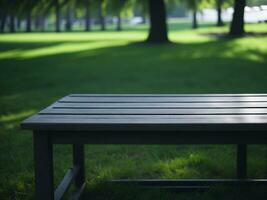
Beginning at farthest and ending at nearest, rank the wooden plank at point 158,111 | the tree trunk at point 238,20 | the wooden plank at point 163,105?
the tree trunk at point 238,20 < the wooden plank at point 163,105 < the wooden plank at point 158,111

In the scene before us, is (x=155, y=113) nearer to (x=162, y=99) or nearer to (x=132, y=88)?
(x=162, y=99)

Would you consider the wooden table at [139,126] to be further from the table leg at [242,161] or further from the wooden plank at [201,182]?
the wooden plank at [201,182]

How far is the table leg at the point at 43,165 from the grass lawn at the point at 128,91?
3.13ft

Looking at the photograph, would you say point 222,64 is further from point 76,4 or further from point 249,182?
point 76,4

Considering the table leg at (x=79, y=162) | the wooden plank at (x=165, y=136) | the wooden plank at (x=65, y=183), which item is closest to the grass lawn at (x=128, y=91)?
the table leg at (x=79, y=162)

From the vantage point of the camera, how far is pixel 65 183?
11.3ft

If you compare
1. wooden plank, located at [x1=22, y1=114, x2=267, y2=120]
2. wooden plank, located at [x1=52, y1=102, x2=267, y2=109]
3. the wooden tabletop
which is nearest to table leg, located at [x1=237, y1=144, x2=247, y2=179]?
the wooden tabletop

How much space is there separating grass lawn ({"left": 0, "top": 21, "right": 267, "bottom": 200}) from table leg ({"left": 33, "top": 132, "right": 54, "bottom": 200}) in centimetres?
95

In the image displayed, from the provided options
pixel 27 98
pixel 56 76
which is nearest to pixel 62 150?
pixel 27 98

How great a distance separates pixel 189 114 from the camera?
9.63ft

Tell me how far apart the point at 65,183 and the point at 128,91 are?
19.7ft

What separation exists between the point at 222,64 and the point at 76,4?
1363 cm

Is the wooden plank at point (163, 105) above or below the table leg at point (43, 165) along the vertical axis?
above

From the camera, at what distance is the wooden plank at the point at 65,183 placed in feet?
10.6
